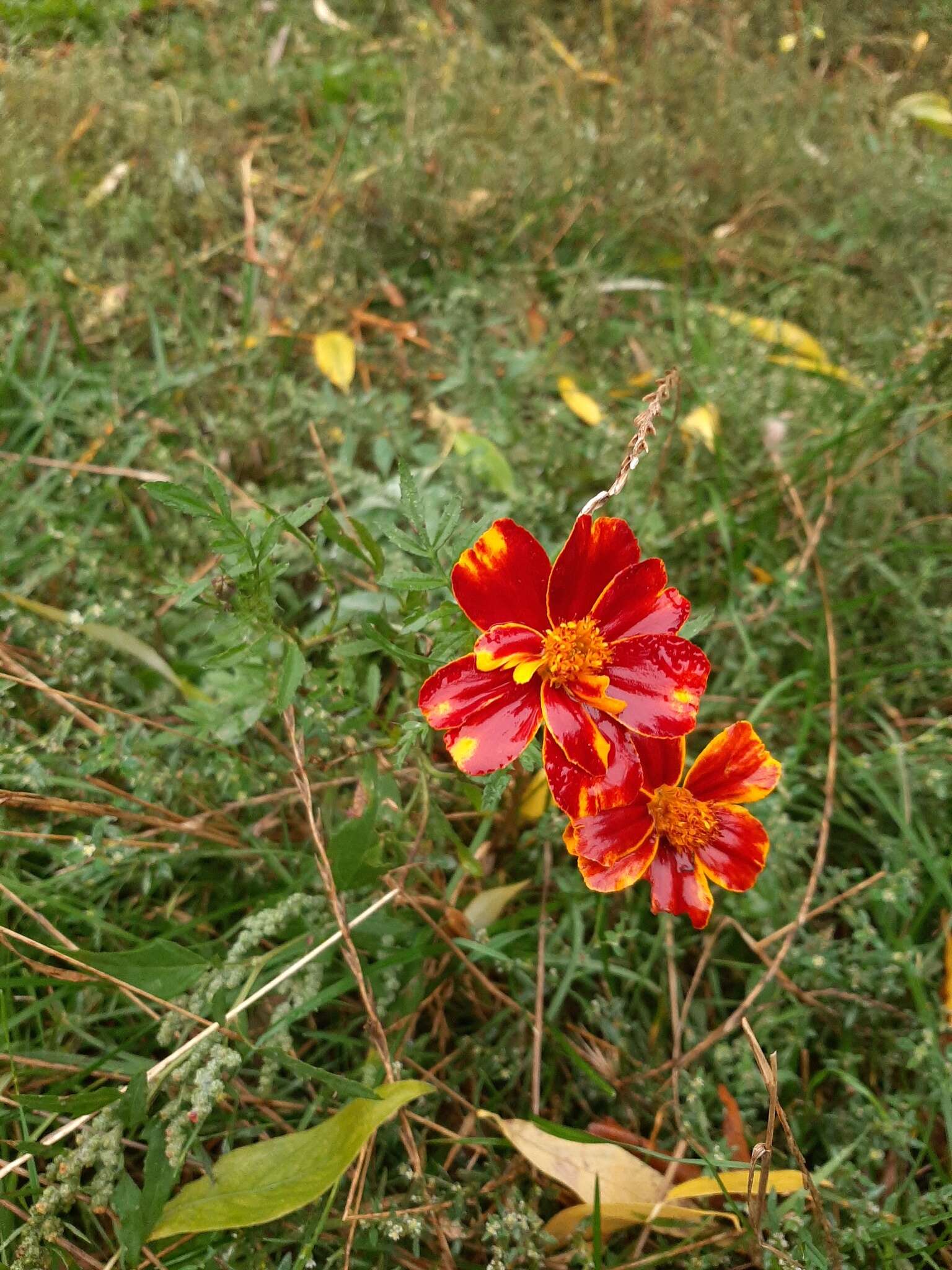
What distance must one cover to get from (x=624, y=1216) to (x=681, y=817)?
0.59 meters

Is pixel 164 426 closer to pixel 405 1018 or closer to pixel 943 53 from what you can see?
pixel 405 1018

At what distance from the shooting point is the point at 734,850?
3.62ft

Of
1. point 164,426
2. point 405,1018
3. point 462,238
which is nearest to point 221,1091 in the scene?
point 405,1018

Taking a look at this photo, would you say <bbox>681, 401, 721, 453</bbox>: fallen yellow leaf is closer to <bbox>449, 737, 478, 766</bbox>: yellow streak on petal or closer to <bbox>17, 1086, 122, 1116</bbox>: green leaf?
<bbox>449, 737, 478, 766</bbox>: yellow streak on petal

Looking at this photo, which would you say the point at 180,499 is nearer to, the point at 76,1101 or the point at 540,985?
the point at 76,1101

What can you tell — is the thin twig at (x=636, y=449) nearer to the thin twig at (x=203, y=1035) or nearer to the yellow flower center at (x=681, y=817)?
the yellow flower center at (x=681, y=817)

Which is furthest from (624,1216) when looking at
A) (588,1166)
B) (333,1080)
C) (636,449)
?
(636,449)

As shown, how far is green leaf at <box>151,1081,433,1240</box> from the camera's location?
1123mm

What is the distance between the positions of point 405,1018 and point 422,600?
2.15 ft

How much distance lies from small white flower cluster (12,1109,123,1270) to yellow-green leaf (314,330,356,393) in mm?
1446

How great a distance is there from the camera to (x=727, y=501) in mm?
1911

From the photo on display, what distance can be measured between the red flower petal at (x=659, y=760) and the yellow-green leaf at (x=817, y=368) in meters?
1.35

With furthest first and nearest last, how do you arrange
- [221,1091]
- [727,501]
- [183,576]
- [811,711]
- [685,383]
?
[685,383], [727,501], [183,576], [811,711], [221,1091]

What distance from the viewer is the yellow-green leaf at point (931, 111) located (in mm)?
2287
